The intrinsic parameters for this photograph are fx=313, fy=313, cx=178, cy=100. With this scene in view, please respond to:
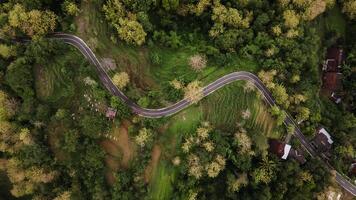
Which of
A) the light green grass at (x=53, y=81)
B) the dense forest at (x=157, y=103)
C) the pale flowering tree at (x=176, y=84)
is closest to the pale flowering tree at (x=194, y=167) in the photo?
the dense forest at (x=157, y=103)

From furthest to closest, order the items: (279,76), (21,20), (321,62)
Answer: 1. (321,62)
2. (279,76)
3. (21,20)

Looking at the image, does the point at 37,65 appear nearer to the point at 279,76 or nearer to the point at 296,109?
the point at 279,76

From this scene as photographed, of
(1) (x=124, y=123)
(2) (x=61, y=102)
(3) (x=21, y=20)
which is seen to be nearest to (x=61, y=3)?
(3) (x=21, y=20)

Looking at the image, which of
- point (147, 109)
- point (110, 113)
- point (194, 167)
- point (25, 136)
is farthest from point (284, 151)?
point (25, 136)

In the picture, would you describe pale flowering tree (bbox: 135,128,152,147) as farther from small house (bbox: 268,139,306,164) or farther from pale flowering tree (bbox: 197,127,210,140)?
small house (bbox: 268,139,306,164)

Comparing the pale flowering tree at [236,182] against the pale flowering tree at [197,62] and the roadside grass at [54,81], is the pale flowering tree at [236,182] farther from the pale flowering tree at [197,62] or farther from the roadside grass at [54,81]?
the roadside grass at [54,81]
